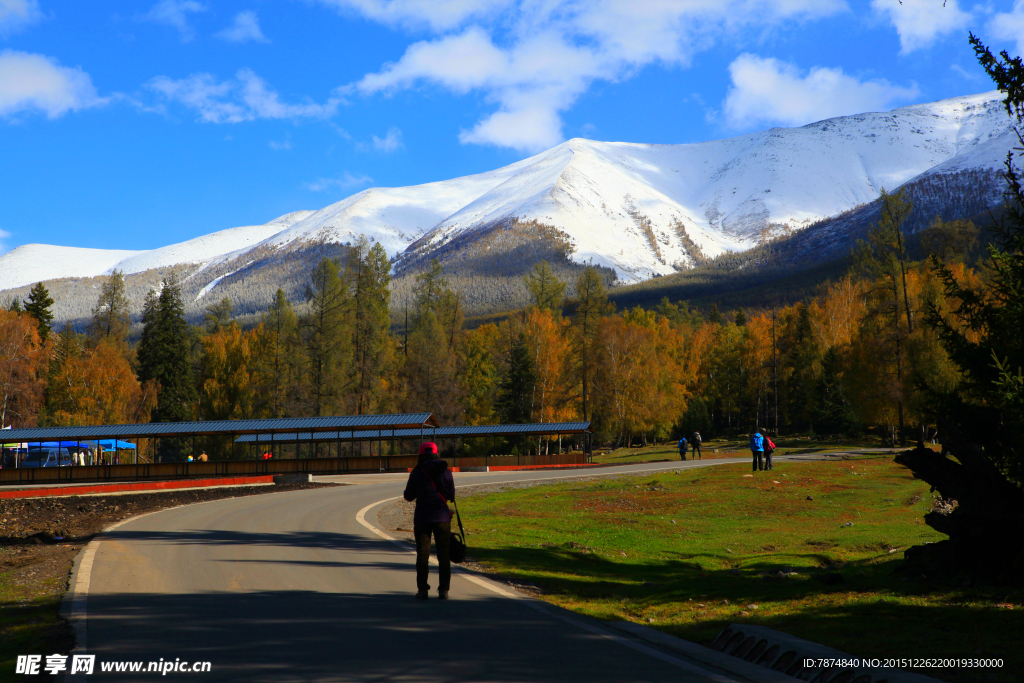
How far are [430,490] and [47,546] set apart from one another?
10.2m

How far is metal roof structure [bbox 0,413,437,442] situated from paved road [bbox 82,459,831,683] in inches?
1145

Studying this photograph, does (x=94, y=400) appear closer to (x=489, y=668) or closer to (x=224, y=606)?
(x=224, y=606)

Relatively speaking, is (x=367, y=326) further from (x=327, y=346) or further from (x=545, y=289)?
(x=545, y=289)

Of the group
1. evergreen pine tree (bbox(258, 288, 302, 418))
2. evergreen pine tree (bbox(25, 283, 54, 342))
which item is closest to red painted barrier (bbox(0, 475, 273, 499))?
evergreen pine tree (bbox(258, 288, 302, 418))

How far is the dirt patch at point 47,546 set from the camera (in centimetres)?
756

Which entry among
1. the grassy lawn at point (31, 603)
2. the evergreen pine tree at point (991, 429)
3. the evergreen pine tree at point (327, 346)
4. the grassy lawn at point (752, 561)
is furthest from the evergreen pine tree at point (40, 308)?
the evergreen pine tree at point (991, 429)

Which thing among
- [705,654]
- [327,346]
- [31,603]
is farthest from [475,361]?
[705,654]

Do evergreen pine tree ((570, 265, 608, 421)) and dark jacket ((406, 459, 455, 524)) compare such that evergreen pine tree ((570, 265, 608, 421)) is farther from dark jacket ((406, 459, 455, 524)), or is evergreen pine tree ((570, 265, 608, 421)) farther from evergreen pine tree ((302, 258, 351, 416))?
dark jacket ((406, 459, 455, 524))

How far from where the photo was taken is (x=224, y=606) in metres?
8.56

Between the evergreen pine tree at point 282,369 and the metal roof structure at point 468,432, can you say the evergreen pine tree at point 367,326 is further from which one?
the metal roof structure at point 468,432

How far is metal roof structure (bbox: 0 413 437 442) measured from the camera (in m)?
41.9

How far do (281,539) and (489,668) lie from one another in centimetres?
997

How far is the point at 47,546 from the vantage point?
48.1ft

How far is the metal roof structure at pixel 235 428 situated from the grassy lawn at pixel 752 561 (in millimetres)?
15661
